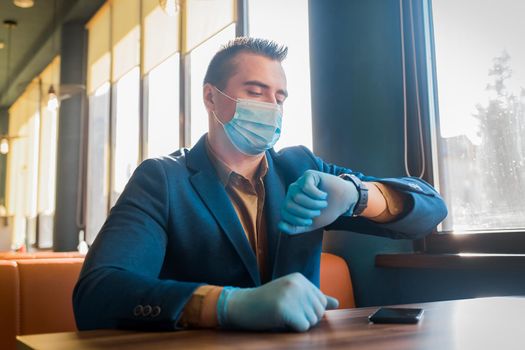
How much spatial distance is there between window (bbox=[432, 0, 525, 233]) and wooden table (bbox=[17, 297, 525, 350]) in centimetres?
108

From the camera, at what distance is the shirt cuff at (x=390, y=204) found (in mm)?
1511

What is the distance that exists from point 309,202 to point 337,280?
1.19 metres

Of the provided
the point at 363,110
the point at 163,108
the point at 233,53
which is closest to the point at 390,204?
the point at 233,53

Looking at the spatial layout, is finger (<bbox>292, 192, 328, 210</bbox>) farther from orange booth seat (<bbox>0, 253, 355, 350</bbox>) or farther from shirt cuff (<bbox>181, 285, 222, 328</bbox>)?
orange booth seat (<bbox>0, 253, 355, 350</bbox>)

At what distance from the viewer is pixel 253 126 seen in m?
1.65

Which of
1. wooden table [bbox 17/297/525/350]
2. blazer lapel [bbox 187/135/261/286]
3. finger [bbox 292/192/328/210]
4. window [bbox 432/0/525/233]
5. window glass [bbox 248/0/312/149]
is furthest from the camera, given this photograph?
window glass [bbox 248/0/312/149]

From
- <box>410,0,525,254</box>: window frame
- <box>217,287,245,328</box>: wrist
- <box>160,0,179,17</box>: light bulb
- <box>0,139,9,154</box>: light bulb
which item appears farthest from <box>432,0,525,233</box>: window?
<box>0,139,9,154</box>: light bulb

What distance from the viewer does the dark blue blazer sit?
1.00 m

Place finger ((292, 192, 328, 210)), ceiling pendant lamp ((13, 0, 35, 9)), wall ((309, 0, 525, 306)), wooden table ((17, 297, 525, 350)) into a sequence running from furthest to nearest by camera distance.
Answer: ceiling pendant lamp ((13, 0, 35, 9)) → wall ((309, 0, 525, 306)) → finger ((292, 192, 328, 210)) → wooden table ((17, 297, 525, 350))

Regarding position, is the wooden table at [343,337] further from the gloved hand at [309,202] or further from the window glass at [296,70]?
the window glass at [296,70]

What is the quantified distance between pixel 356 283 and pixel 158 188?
1.29m

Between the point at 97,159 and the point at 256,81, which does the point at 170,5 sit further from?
the point at 97,159

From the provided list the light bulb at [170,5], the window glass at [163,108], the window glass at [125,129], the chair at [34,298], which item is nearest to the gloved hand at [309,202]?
the chair at [34,298]

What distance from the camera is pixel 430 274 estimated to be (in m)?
2.02
